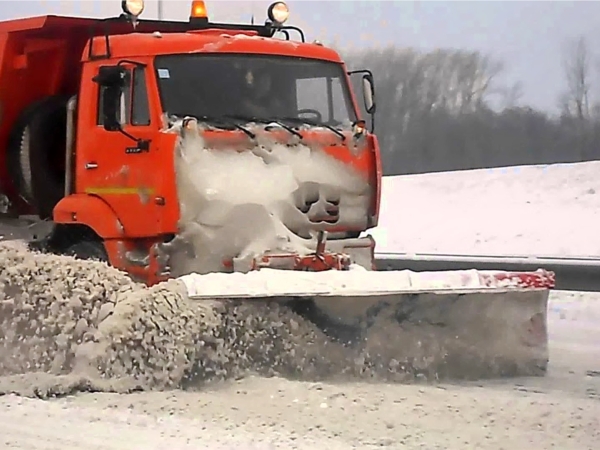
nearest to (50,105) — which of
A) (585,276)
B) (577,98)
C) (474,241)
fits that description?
(585,276)

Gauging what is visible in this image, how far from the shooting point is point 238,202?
278 inches

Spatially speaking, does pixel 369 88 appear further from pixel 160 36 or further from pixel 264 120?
pixel 160 36

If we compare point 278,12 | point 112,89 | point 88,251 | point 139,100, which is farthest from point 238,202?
point 278,12

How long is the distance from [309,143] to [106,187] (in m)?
1.48

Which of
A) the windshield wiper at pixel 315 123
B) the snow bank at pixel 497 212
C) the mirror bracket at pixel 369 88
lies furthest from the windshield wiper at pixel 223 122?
the snow bank at pixel 497 212

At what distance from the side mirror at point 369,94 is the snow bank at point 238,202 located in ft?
3.61

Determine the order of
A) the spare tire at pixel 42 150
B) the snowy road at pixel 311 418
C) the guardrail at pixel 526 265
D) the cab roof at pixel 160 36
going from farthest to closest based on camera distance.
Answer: the guardrail at pixel 526 265 → the spare tire at pixel 42 150 → the cab roof at pixel 160 36 → the snowy road at pixel 311 418

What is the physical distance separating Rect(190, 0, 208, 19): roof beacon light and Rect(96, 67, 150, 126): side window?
1.83 meters

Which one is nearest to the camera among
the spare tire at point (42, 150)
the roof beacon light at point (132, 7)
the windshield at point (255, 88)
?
the windshield at point (255, 88)

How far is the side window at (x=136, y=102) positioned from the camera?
721 centimetres

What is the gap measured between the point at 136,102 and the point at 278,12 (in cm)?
218

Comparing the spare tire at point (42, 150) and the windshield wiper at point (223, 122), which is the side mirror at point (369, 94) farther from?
the spare tire at point (42, 150)

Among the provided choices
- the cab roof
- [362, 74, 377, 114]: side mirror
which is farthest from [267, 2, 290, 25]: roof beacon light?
[362, 74, 377, 114]: side mirror

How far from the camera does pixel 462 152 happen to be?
38.7 meters
